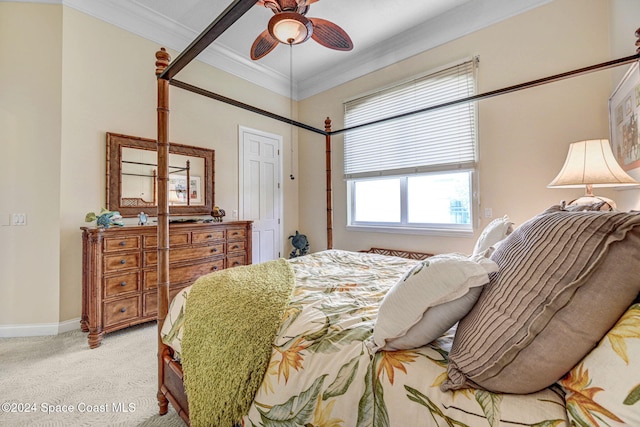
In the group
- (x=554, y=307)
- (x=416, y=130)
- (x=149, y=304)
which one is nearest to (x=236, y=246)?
(x=149, y=304)

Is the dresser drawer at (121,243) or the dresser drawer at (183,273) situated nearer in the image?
the dresser drawer at (121,243)

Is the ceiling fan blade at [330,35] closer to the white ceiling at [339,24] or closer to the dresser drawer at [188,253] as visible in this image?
the white ceiling at [339,24]

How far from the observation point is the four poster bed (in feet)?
1.90

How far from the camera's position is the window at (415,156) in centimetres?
297

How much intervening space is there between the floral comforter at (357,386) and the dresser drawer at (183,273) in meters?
2.01

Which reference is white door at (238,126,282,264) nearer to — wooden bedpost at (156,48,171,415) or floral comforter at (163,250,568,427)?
wooden bedpost at (156,48,171,415)

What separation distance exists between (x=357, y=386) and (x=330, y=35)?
2.29m

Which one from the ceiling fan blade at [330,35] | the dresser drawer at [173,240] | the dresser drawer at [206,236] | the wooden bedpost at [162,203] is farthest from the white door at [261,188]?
the wooden bedpost at [162,203]

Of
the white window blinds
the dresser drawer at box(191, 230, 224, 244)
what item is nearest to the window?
the white window blinds

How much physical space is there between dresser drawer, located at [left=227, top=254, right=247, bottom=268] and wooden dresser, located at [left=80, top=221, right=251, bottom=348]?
16 centimetres

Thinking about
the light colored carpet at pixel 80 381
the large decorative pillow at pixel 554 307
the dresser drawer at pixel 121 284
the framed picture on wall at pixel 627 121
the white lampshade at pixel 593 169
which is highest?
the framed picture on wall at pixel 627 121

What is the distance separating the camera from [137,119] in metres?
2.97

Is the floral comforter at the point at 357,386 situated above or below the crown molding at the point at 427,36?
below

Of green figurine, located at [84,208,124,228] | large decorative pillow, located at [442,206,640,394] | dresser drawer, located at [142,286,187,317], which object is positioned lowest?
dresser drawer, located at [142,286,187,317]
